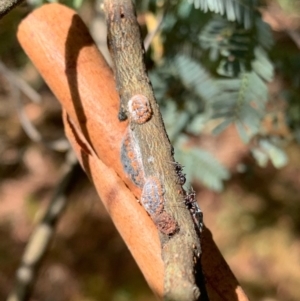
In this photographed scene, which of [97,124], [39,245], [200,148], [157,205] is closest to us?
[157,205]

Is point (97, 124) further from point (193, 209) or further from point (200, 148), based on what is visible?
point (200, 148)

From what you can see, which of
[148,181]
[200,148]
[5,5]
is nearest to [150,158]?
[148,181]

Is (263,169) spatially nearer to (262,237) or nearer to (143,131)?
(262,237)

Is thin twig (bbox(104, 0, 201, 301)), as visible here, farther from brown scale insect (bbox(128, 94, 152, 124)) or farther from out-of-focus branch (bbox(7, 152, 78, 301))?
out-of-focus branch (bbox(7, 152, 78, 301))

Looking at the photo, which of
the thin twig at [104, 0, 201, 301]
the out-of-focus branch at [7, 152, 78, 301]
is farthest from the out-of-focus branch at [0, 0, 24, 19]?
the out-of-focus branch at [7, 152, 78, 301]

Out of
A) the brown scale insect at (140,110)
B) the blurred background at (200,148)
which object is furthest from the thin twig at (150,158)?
the blurred background at (200,148)
